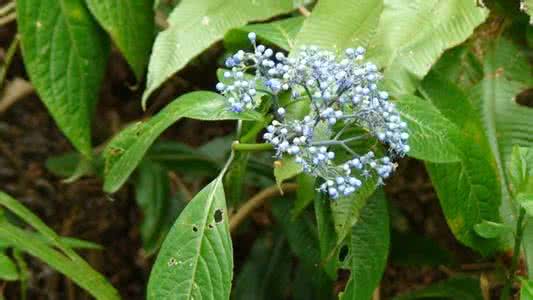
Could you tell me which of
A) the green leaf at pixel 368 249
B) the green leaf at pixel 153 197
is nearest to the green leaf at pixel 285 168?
the green leaf at pixel 368 249

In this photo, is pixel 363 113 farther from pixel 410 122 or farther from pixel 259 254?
pixel 259 254

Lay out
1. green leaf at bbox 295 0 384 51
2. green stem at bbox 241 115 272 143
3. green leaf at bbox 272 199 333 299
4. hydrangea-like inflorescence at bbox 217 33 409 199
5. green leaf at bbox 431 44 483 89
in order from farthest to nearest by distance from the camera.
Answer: green leaf at bbox 272 199 333 299, green leaf at bbox 431 44 483 89, green leaf at bbox 295 0 384 51, green stem at bbox 241 115 272 143, hydrangea-like inflorescence at bbox 217 33 409 199

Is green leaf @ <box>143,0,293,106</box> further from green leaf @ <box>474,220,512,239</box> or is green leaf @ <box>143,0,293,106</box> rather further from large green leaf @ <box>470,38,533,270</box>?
green leaf @ <box>474,220,512,239</box>

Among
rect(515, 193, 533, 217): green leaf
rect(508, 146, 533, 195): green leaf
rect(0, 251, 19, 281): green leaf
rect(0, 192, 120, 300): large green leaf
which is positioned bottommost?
rect(0, 192, 120, 300): large green leaf

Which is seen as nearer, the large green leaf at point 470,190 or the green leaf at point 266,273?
the large green leaf at point 470,190

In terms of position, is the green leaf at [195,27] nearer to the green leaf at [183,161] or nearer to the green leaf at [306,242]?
the green leaf at [306,242]

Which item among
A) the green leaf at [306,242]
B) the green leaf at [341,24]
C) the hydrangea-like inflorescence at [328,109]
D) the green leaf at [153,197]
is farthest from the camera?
the green leaf at [153,197]

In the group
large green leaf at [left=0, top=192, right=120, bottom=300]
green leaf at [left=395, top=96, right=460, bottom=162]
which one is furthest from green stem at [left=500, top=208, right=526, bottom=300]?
large green leaf at [left=0, top=192, right=120, bottom=300]

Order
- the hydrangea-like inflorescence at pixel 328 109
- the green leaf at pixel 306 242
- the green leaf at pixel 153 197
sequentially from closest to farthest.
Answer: the hydrangea-like inflorescence at pixel 328 109
the green leaf at pixel 306 242
the green leaf at pixel 153 197

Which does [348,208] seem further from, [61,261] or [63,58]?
[63,58]
